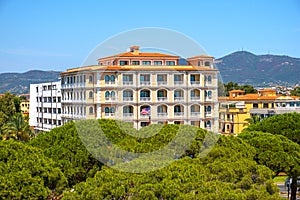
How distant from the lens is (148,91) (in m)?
35.3

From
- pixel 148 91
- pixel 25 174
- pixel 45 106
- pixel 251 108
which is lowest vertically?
pixel 25 174

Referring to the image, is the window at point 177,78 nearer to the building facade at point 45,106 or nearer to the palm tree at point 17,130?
the palm tree at point 17,130

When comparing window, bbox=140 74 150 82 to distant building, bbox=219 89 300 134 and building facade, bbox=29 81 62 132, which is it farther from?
building facade, bbox=29 81 62 132

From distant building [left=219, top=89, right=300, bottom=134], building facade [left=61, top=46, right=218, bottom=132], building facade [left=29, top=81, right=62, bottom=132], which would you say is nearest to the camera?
building facade [left=61, top=46, right=218, bottom=132]

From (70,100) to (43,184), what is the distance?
25.8m

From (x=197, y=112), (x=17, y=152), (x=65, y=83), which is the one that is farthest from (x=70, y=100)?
(x=17, y=152)

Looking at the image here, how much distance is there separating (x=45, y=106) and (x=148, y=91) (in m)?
17.8

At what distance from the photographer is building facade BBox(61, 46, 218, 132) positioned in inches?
1351

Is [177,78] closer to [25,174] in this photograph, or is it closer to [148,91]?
[148,91]

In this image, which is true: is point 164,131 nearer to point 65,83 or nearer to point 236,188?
point 236,188

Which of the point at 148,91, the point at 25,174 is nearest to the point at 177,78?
the point at 148,91

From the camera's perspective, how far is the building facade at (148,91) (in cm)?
3431

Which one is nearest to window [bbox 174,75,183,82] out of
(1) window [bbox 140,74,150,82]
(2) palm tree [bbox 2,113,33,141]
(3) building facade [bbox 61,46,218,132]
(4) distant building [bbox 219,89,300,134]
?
(3) building facade [bbox 61,46,218,132]

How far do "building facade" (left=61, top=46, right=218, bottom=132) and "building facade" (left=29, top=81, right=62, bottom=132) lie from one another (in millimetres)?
9543
